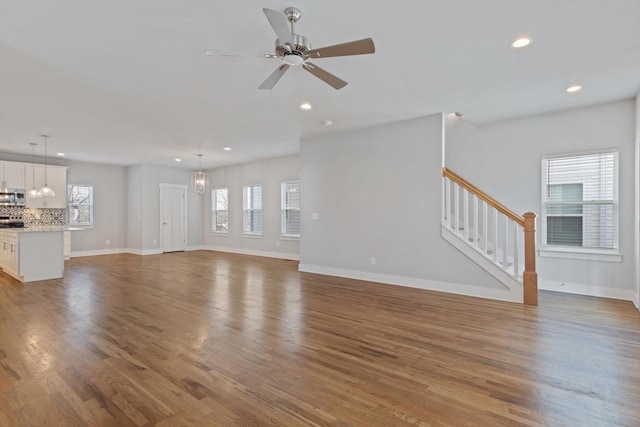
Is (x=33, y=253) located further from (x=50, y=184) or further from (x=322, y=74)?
(x=322, y=74)

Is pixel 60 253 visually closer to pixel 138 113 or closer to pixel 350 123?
pixel 138 113

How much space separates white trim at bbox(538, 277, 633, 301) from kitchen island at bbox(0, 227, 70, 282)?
842cm

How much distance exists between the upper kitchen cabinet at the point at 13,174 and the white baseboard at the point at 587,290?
1125cm

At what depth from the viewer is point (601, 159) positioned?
4.72 metres

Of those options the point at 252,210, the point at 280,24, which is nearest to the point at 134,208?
the point at 252,210

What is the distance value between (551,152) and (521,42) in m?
2.83

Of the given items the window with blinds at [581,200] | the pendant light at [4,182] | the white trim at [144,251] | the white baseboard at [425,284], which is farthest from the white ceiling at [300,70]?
the white trim at [144,251]

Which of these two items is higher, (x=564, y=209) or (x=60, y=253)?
(x=564, y=209)

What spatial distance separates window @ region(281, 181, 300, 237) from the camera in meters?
8.61

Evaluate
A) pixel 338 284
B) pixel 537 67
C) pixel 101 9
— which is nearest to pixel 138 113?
pixel 101 9

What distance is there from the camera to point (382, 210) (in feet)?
18.6

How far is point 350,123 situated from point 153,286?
424 centimetres

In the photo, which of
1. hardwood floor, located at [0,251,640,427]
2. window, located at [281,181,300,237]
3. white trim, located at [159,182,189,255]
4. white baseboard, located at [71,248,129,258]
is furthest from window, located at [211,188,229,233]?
hardwood floor, located at [0,251,640,427]

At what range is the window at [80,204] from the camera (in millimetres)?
9133
